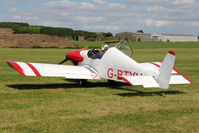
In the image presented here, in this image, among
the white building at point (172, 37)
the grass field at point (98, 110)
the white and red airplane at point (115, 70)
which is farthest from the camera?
the white building at point (172, 37)

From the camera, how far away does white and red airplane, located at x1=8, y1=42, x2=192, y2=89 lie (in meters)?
8.55

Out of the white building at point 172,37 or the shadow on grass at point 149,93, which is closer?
the shadow on grass at point 149,93

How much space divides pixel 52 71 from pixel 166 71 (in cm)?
426

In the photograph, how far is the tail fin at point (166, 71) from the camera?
27.6ft

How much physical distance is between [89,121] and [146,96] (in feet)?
11.6

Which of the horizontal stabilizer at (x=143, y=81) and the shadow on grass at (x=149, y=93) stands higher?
the horizontal stabilizer at (x=143, y=81)

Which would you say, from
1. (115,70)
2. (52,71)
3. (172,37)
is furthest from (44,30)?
(115,70)

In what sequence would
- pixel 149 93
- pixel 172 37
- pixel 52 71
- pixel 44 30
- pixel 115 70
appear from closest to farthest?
pixel 149 93 → pixel 115 70 → pixel 52 71 → pixel 44 30 → pixel 172 37

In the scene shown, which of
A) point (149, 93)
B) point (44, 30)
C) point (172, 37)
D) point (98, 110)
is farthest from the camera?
point (172, 37)

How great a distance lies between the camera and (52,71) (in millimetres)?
10602

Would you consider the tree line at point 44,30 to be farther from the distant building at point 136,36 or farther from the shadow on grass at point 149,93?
the shadow on grass at point 149,93

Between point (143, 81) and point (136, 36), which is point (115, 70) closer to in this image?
point (143, 81)

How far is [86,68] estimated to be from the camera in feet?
38.6

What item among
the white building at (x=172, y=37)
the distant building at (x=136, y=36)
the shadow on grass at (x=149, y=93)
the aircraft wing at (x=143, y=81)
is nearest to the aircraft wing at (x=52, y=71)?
the shadow on grass at (x=149, y=93)
